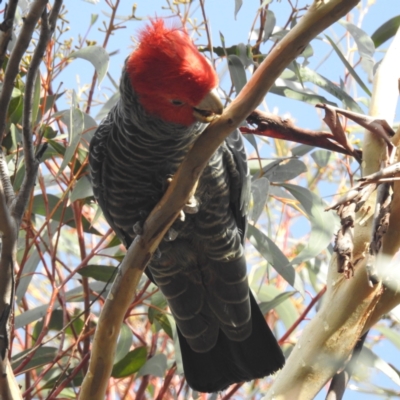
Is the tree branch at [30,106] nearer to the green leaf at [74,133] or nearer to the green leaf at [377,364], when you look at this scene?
the green leaf at [74,133]

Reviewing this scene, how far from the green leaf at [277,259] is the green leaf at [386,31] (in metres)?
0.77

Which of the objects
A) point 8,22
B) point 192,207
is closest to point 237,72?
point 192,207

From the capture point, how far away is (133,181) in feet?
6.10

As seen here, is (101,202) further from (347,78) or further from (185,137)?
(347,78)

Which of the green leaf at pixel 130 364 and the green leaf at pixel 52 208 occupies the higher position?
the green leaf at pixel 52 208

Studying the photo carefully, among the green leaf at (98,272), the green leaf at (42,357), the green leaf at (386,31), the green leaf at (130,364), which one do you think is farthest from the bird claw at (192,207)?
the green leaf at (386,31)

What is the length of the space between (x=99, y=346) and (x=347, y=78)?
149 centimetres

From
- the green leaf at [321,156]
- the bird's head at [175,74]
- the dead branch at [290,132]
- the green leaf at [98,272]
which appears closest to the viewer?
the bird's head at [175,74]

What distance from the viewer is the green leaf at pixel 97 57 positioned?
1705 mm

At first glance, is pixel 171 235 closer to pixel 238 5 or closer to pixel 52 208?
pixel 52 208

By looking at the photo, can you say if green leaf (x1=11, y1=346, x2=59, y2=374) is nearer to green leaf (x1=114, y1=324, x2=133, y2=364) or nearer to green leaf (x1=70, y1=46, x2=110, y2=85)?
green leaf (x1=114, y1=324, x2=133, y2=364)

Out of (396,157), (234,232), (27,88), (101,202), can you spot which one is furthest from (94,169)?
(396,157)

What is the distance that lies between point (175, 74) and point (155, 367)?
3.30 ft

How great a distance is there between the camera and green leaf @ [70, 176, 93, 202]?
6.45 ft
